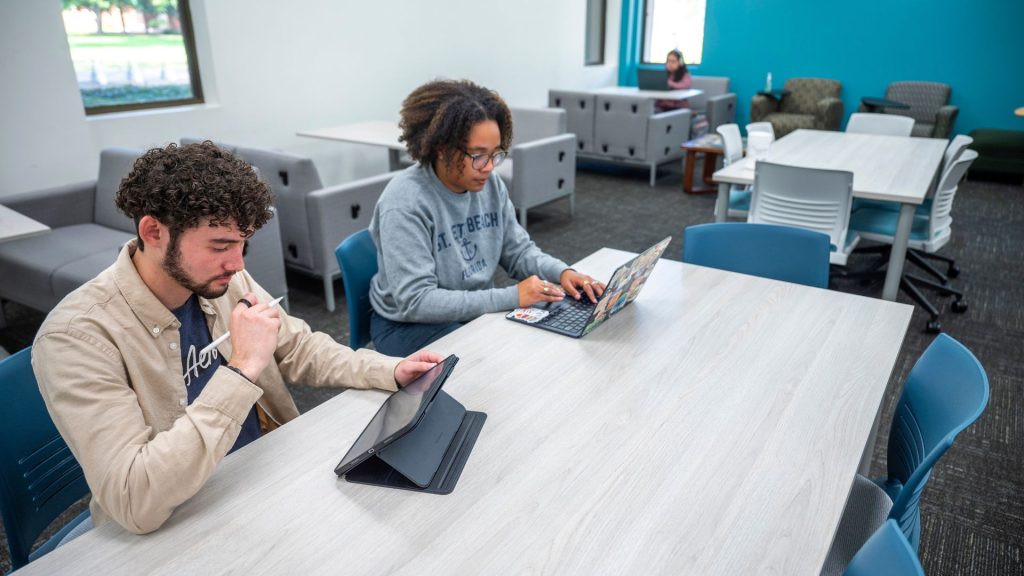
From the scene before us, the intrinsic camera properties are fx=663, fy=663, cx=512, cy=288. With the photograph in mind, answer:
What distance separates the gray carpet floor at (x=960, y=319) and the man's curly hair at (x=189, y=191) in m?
1.39

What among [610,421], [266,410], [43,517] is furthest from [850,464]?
[43,517]

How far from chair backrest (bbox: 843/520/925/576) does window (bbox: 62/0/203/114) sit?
4.48 m

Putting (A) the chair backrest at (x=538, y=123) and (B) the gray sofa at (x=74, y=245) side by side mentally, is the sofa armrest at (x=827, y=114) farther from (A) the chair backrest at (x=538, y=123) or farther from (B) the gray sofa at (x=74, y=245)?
(B) the gray sofa at (x=74, y=245)

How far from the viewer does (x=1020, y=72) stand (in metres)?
6.27

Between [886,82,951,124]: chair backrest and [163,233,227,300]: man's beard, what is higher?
[163,233,227,300]: man's beard

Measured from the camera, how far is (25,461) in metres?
1.18

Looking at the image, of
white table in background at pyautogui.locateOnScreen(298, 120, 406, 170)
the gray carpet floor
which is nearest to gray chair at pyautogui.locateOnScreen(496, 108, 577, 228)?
the gray carpet floor

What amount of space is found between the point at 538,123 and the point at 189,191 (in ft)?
13.9

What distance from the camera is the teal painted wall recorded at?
632 centimetres

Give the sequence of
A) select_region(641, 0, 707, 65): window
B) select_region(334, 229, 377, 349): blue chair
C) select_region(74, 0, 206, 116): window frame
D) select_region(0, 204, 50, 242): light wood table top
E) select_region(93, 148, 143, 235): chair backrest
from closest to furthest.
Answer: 1. select_region(334, 229, 377, 349): blue chair
2. select_region(0, 204, 50, 242): light wood table top
3. select_region(93, 148, 143, 235): chair backrest
4. select_region(74, 0, 206, 116): window frame
5. select_region(641, 0, 707, 65): window

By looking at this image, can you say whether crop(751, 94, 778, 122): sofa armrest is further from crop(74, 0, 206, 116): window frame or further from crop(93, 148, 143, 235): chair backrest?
crop(93, 148, 143, 235): chair backrest

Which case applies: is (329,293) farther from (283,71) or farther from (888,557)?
(888,557)

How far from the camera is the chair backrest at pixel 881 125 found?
4508 mm

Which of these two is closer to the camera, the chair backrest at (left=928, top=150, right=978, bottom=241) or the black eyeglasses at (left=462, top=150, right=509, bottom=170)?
the black eyeglasses at (left=462, top=150, right=509, bottom=170)
